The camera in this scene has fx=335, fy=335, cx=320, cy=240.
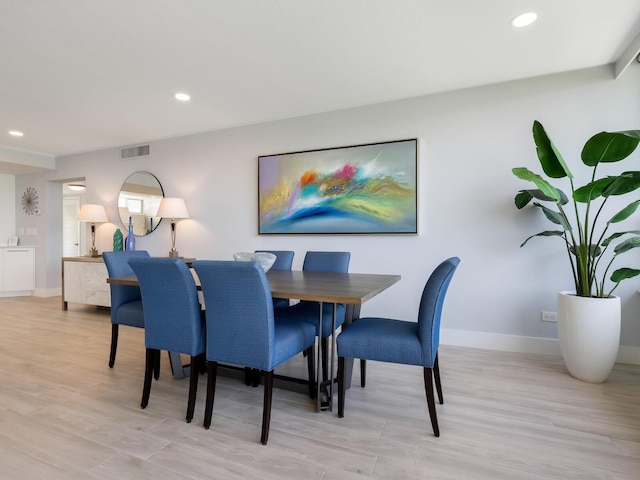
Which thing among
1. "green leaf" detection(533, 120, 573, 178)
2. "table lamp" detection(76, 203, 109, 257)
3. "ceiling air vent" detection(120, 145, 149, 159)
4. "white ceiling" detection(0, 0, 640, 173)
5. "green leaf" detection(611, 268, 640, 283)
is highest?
"white ceiling" detection(0, 0, 640, 173)

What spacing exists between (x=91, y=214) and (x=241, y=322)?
4404mm

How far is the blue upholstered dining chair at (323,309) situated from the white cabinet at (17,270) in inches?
226

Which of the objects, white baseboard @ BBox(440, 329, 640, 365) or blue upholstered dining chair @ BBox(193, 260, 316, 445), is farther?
white baseboard @ BBox(440, 329, 640, 365)

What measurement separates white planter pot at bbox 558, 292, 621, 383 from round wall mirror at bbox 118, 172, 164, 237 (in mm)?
4801

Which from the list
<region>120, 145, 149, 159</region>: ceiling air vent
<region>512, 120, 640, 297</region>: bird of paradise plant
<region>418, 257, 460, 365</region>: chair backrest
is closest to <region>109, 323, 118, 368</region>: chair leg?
<region>418, 257, 460, 365</region>: chair backrest

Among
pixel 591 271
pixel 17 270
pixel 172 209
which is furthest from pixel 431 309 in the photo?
pixel 17 270

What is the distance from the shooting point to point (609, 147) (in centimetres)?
222

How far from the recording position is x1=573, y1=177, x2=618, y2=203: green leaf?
2238 millimetres

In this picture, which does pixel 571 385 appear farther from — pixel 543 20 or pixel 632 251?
pixel 543 20

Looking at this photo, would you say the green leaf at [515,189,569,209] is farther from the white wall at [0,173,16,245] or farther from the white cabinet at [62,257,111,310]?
the white wall at [0,173,16,245]

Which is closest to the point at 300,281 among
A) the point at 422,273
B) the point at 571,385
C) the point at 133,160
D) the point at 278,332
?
the point at 278,332

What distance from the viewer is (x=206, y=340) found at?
1.88 m

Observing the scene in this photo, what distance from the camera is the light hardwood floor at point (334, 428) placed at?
58.9 inches

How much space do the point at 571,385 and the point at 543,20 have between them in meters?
2.46
